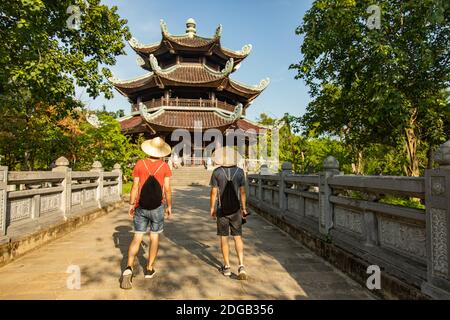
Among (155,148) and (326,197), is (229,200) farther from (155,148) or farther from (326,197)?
(326,197)

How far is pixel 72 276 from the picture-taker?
386 centimetres

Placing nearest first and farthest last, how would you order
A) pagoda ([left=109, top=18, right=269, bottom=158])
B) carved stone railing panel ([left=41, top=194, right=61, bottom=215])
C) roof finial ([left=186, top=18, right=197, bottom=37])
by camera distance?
carved stone railing panel ([left=41, top=194, right=61, bottom=215])
pagoda ([left=109, top=18, right=269, bottom=158])
roof finial ([left=186, top=18, right=197, bottom=37])

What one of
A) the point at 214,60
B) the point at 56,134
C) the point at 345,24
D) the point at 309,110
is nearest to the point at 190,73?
the point at 214,60

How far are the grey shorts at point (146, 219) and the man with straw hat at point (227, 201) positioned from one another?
2.29ft

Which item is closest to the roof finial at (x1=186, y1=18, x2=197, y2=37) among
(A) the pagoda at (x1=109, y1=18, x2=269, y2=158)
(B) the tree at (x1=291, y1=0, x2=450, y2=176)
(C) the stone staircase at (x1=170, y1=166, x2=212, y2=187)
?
(A) the pagoda at (x1=109, y1=18, x2=269, y2=158)

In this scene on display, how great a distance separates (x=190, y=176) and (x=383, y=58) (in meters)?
18.7

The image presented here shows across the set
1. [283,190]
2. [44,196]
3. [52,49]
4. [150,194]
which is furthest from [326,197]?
[52,49]

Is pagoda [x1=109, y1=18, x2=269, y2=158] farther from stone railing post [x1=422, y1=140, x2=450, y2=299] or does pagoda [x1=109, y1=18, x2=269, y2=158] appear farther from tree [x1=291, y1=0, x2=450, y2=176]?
stone railing post [x1=422, y1=140, x2=450, y2=299]

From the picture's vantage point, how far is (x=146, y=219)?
3736 mm

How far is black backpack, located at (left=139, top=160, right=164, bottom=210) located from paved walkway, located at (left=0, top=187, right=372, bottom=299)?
0.92 meters

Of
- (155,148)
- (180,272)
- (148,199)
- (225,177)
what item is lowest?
(180,272)

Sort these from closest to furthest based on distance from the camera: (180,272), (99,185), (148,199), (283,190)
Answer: (148,199), (180,272), (283,190), (99,185)

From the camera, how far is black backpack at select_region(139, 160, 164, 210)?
3.64 m

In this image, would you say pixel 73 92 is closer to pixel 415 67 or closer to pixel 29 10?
pixel 29 10
